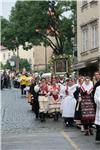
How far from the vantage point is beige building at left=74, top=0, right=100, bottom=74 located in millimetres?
38375

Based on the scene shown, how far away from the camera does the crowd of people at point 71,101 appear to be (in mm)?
17094

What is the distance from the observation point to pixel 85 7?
41656 millimetres

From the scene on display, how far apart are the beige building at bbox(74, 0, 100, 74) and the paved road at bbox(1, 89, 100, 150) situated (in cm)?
1424

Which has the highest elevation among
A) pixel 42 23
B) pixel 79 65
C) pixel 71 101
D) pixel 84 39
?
pixel 42 23

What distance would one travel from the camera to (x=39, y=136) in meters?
17.1

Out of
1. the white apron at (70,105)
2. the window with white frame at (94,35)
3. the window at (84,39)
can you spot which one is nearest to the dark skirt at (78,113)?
the white apron at (70,105)

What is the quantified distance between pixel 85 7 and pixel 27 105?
41.3 ft

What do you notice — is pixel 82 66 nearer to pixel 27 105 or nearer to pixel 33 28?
pixel 27 105

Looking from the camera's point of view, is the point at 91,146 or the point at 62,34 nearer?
the point at 91,146

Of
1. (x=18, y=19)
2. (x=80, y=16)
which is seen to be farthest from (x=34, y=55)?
(x=80, y=16)

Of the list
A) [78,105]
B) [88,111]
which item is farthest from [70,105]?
[88,111]

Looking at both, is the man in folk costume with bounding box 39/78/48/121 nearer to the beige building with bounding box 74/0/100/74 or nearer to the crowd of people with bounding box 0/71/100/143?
the crowd of people with bounding box 0/71/100/143

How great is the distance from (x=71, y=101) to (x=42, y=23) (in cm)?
3600

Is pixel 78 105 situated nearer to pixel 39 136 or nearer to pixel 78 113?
pixel 78 113
